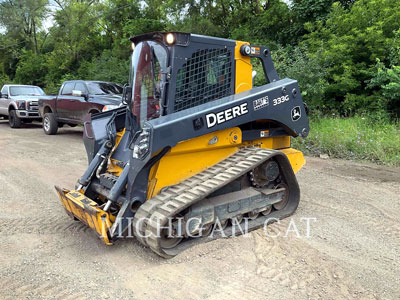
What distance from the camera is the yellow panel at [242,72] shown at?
4223mm

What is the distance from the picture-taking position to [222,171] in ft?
12.3

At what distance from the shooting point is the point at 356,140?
8203 millimetres

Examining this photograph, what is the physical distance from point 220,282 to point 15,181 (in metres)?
4.66

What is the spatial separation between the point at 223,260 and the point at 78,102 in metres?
8.33

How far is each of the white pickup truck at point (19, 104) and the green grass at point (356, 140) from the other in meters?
10.5

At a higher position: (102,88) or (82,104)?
(102,88)

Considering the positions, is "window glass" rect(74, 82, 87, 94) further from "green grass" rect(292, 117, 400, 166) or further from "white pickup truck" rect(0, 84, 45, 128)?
"green grass" rect(292, 117, 400, 166)

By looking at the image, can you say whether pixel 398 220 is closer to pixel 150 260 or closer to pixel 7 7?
pixel 150 260

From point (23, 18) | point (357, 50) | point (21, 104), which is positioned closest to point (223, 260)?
point (357, 50)

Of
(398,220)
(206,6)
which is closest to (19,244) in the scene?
(398,220)

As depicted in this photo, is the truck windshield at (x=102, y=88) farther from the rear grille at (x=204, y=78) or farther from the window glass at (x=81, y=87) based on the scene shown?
the rear grille at (x=204, y=78)

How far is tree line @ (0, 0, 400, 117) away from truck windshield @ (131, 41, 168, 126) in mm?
6361

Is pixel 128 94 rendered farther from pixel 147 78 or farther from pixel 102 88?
pixel 102 88

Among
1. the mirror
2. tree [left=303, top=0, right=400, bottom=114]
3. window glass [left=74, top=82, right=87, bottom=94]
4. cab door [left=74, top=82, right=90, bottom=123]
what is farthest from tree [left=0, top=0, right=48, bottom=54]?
the mirror
